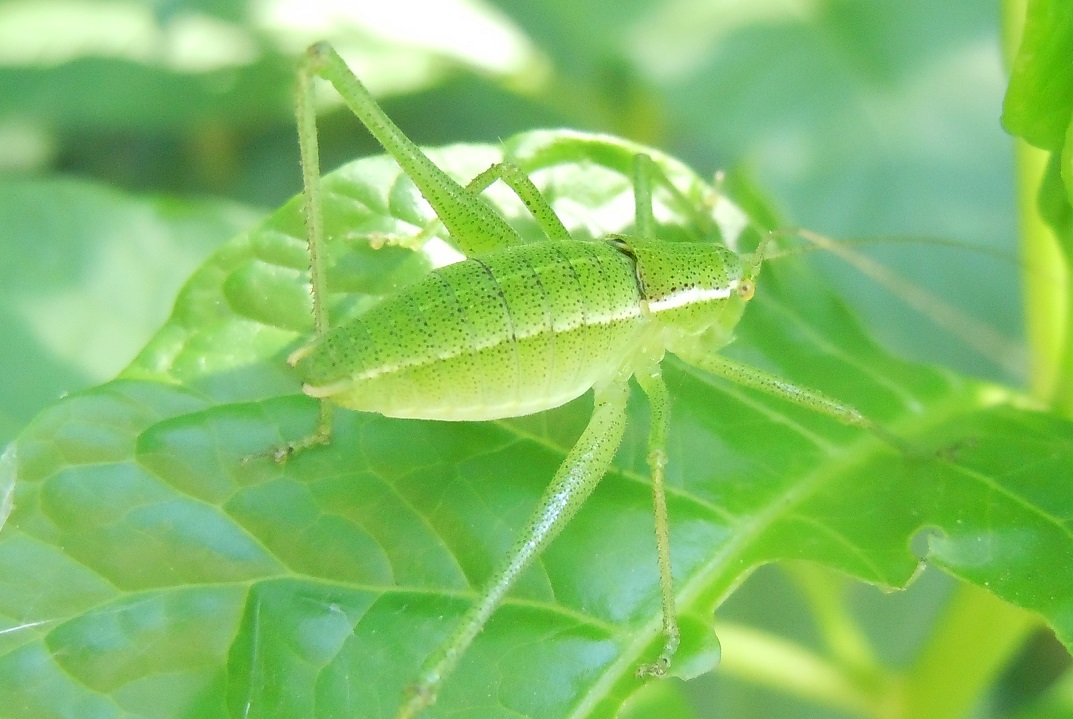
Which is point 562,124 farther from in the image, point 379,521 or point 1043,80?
point 379,521

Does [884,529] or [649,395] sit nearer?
[884,529]

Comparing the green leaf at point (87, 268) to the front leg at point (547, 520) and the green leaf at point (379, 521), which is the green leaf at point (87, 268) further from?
the front leg at point (547, 520)

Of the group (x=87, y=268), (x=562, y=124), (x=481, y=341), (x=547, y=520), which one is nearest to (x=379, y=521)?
(x=547, y=520)

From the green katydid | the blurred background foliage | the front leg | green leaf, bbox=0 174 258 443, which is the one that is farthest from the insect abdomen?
green leaf, bbox=0 174 258 443

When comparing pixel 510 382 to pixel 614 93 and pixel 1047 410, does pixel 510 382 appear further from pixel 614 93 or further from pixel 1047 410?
pixel 614 93

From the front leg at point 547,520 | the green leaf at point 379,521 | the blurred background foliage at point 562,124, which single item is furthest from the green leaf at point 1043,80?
the front leg at point 547,520

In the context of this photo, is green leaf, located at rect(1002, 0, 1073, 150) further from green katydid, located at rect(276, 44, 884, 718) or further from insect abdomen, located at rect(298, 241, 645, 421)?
insect abdomen, located at rect(298, 241, 645, 421)

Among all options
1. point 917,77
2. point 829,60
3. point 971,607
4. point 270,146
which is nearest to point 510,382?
point 971,607
